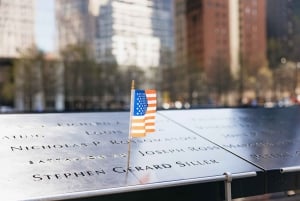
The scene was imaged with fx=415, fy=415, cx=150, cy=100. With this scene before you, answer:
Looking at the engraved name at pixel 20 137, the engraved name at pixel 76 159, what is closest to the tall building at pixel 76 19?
the engraved name at pixel 20 137

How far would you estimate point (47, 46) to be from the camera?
59.1m

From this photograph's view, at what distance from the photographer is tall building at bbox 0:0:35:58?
5656 centimetres

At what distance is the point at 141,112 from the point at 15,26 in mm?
57670

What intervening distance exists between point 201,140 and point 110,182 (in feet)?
8.38

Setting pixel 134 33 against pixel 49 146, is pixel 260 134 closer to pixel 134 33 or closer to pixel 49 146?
pixel 49 146

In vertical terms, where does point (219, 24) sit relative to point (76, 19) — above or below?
above

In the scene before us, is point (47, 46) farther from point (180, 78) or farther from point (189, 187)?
point (189, 187)

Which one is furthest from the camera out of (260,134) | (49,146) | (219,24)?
(219,24)

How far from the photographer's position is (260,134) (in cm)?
773

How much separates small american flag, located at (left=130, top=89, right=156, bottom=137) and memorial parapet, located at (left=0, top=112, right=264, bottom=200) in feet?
1.53

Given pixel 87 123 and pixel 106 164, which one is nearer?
pixel 106 164

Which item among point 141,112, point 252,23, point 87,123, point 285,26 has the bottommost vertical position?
point 87,123

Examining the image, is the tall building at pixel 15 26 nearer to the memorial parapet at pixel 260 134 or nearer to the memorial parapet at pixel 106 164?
the memorial parapet at pixel 260 134

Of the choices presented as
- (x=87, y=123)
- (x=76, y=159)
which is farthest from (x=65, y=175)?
(x=87, y=123)
